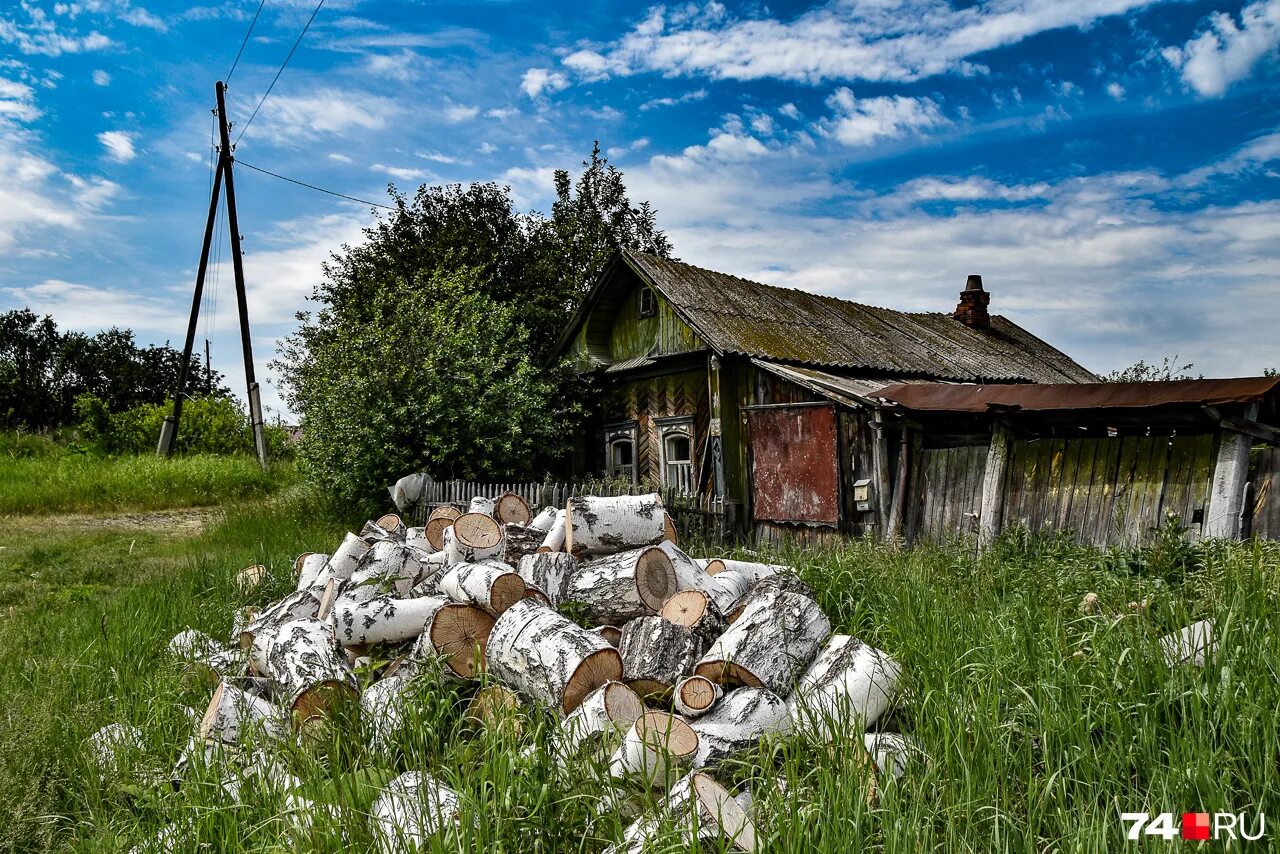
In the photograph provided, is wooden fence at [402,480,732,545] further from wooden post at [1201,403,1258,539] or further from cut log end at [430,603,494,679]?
cut log end at [430,603,494,679]

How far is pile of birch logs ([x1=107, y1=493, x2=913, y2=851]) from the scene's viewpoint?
3100 mm

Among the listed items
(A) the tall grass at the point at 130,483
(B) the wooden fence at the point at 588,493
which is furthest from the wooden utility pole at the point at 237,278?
(B) the wooden fence at the point at 588,493

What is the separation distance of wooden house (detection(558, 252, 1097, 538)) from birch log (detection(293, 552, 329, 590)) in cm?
678

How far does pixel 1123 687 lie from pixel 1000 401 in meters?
6.12

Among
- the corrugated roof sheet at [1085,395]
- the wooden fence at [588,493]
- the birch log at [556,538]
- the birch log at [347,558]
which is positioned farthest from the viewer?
the wooden fence at [588,493]

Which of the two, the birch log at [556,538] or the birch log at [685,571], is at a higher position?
the birch log at [556,538]

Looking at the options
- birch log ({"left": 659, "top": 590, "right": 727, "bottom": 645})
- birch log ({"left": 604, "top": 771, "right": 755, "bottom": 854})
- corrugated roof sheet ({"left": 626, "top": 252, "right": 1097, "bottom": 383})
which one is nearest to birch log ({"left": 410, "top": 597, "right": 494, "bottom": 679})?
birch log ({"left": 659, "top": 590, "right": 727, "bottom": 645})

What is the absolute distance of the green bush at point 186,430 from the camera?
880 inches

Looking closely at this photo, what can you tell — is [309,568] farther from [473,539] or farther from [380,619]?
[380,619]

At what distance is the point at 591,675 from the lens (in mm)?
3855

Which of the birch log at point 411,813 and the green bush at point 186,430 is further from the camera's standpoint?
the green bush at point 186,430

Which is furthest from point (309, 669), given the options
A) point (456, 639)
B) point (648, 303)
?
point (648, 303)

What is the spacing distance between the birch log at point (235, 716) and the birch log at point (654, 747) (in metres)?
1.94

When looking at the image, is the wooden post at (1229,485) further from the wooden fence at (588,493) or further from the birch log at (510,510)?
the birch log at (510,510)
